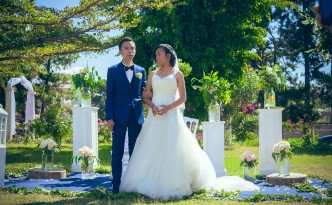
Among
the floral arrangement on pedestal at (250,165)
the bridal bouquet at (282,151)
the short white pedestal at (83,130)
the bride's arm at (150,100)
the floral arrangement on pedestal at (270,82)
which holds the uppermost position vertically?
the floral arrangement on pedestal at (270,82)

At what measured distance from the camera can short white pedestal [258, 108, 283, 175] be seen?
863 centimetres

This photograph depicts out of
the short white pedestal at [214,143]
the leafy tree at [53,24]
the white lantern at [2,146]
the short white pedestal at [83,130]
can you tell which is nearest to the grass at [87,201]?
the white lantern at [2,146]

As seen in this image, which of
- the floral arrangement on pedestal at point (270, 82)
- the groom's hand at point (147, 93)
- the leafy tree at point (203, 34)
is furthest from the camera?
the leafy tree at point (203, 34)

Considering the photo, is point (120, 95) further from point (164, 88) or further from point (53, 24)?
point (53, 24)

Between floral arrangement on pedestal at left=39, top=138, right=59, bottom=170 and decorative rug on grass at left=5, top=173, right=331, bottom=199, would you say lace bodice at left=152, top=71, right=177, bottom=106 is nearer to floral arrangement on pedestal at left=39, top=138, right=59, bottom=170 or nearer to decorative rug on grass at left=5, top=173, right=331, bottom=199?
decorative rug on grass at left=5, top=173, right=331, bottom=199

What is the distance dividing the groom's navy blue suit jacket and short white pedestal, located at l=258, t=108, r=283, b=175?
364 centimetres

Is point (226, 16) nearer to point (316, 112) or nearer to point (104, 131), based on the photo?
point (104, 131)

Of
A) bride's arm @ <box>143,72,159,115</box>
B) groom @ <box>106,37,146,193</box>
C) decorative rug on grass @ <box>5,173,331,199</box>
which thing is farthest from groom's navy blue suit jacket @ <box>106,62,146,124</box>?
decorative rug on grass @ <box>5,173,331,199</box>

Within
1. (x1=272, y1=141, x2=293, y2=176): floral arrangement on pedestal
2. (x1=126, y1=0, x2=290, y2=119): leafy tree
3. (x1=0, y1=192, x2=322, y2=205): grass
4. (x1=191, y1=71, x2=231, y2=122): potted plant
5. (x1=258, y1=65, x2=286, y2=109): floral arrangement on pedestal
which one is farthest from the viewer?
(x1=126, y1=0, x2=290, y2=119): leafy tree

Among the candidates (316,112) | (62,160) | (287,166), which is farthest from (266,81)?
(316,112)

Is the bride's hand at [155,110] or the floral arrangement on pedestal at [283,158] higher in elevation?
the bride's hand at [155,110]

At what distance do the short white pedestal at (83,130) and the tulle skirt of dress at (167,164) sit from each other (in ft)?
11.7

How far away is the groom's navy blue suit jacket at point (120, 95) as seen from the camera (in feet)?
19.5

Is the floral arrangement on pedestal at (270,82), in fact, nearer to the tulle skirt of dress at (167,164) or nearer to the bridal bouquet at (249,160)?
the bridal bouquet at (249,160)
